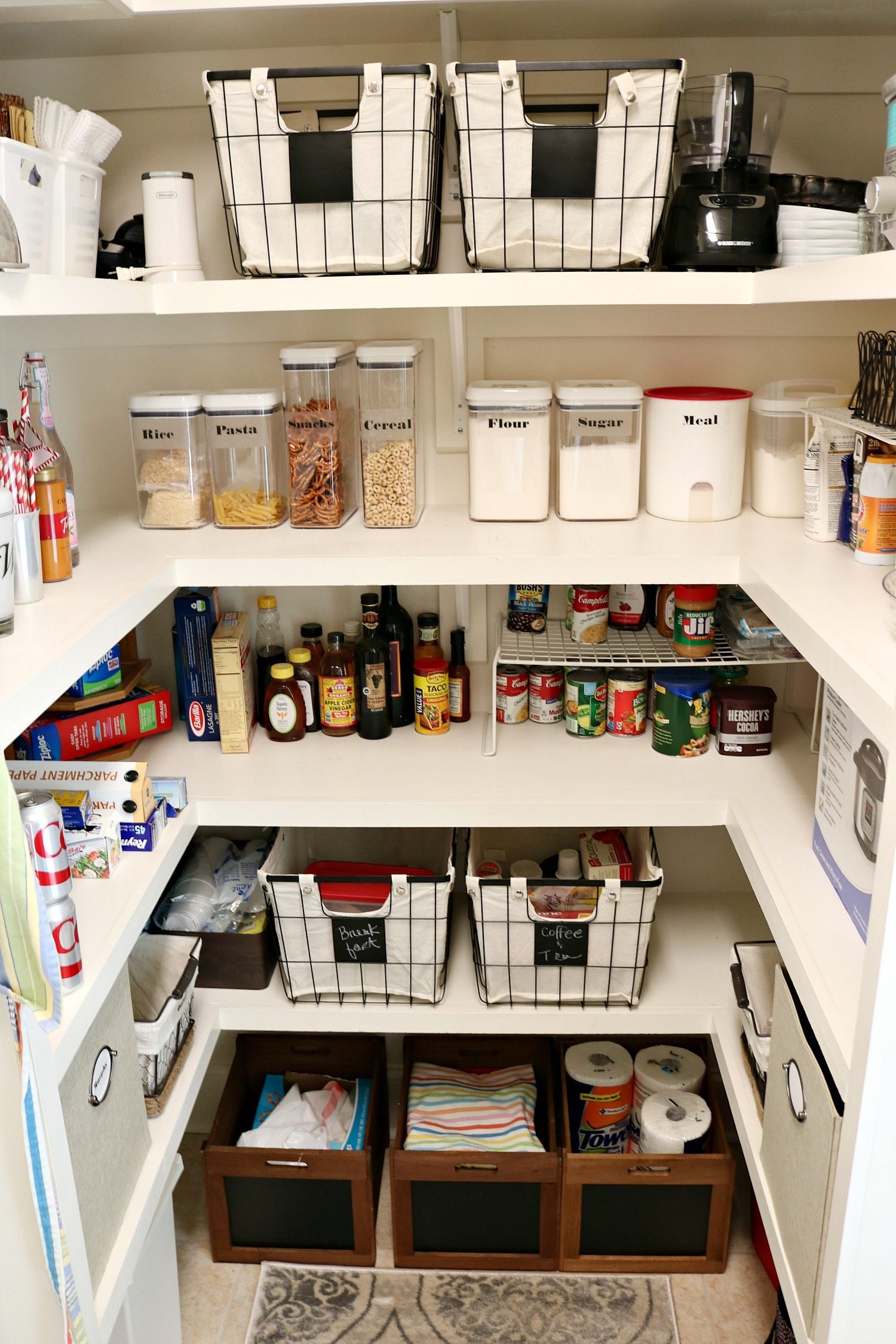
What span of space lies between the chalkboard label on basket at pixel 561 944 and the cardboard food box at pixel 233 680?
2.01ft

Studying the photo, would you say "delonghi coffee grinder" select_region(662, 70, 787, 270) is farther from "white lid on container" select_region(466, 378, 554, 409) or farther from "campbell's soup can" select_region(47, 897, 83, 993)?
"campbell's soup can" select_region(47, 897, 83, 993)

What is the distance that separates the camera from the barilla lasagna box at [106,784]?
1551 mm

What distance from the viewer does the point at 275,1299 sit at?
1.94m

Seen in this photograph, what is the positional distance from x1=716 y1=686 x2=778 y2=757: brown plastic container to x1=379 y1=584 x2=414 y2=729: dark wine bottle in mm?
569

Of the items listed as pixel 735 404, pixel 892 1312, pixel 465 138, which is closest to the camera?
pixel 892 1312

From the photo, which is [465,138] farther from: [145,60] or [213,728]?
[213,728]

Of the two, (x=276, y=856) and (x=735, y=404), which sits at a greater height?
(x=735, y=404)

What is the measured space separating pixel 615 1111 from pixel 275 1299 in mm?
685

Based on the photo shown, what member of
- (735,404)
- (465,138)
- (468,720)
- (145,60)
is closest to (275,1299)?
(468,720)

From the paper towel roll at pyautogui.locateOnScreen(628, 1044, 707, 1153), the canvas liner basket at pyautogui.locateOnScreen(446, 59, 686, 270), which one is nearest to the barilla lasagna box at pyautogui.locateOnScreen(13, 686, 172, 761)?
Result: the canvas liner basket at pyautogui.locateOnScreen(446, 59, 686, 270)

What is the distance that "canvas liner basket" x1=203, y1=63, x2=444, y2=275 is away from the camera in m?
1.49

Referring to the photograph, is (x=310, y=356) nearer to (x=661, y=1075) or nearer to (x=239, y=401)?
(x=239, y=401)

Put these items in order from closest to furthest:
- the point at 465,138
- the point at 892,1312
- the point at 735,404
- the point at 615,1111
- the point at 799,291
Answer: the point at 892,1312 < the point at 799,291 < the point at 465,138 < the point at 735,404 < the point at 615,1111

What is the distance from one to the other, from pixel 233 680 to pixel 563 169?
3.20ft
